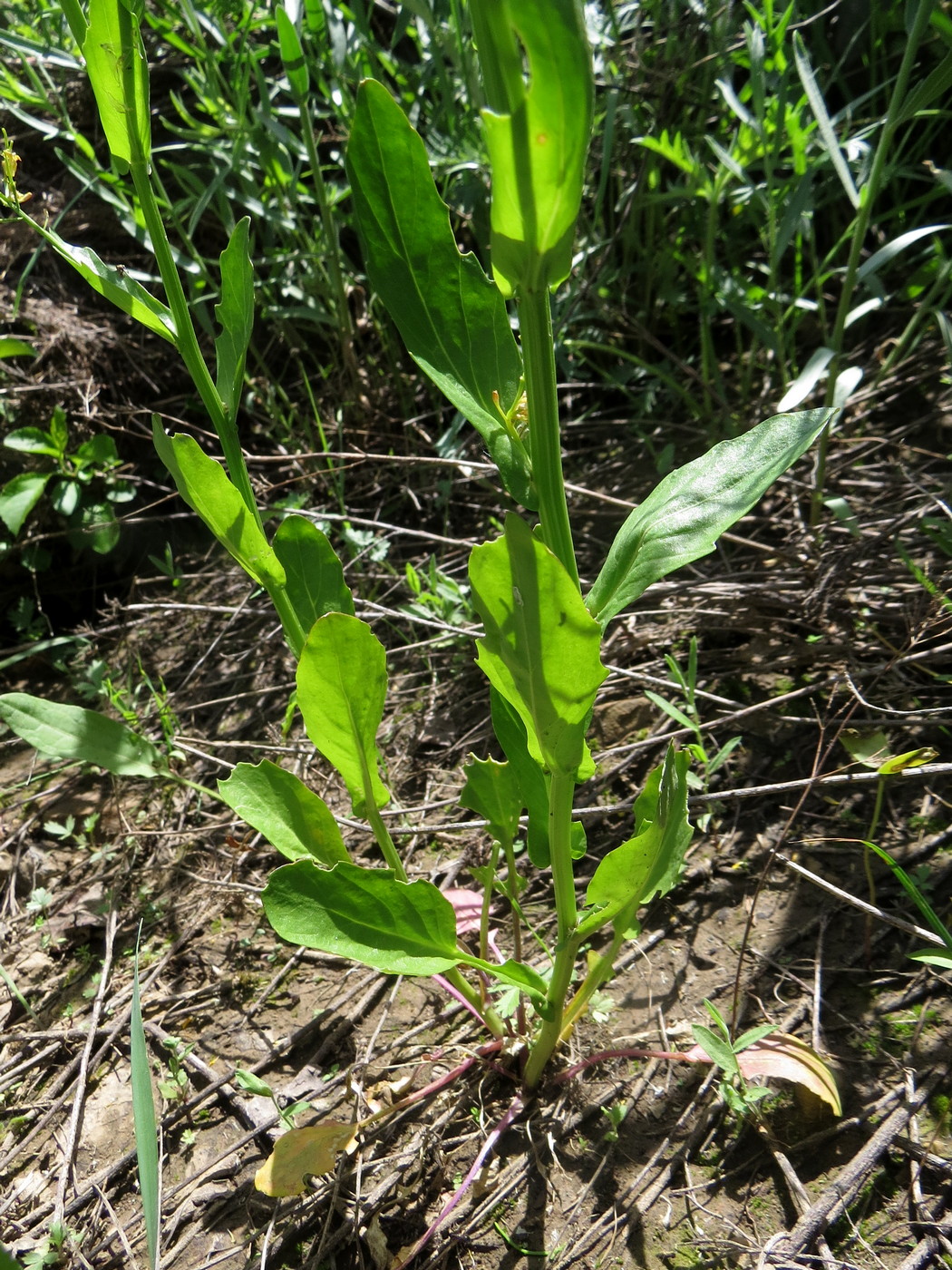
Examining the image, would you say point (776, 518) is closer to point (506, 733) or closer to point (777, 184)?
point (777, 184)

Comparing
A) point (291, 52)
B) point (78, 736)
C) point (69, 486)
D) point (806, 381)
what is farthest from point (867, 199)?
point (69, 486)

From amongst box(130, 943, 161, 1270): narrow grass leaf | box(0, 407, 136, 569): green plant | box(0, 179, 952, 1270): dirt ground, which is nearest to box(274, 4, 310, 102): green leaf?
box(0, 179, 952, 1270): dirt ground

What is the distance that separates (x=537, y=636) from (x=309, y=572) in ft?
1.48

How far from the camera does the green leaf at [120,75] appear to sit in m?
0.75

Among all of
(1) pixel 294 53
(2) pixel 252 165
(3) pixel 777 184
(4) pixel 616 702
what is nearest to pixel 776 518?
(4) pixel 616 702

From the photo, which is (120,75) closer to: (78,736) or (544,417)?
(544,417)

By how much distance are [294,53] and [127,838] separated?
142 cm

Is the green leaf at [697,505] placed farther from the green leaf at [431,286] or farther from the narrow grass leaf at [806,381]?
the narrow grass leaf at [806,381]

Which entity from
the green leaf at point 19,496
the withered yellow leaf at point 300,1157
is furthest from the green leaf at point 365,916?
the green leaf at point 19,496

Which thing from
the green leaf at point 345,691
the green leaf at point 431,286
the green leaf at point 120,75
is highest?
the green leaf at point 120,75

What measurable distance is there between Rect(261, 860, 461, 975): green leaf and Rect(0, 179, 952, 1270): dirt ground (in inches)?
14.4

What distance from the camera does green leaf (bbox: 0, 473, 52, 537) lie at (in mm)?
2004

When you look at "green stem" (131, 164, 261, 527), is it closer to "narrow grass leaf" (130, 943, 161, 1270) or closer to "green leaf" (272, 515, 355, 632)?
"green leaf" (272, 515, 355, 632)

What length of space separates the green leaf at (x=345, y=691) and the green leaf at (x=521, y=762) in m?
0.15
